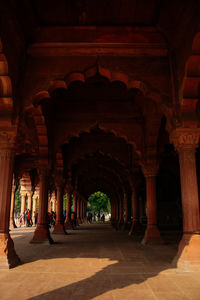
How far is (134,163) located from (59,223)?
592cm

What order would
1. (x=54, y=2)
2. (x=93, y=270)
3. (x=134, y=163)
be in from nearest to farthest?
→ (x=93, y=270) < (x=54, y=2) < (x=134, y=163)

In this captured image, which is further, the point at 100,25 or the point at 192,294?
the point at 100,25

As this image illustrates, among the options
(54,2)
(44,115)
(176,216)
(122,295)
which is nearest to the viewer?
(122,295)

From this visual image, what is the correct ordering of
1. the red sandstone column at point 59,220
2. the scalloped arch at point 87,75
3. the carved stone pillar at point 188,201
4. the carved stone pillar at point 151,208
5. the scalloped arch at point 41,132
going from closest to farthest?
the carved stone pillar at point 188,201, the scalloped arch at point 87,75, the scalloped arch at point 41,132, the carved stone pillar at point 151,208, the red sandstone column at point 59,220

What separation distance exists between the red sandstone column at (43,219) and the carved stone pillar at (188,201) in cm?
617

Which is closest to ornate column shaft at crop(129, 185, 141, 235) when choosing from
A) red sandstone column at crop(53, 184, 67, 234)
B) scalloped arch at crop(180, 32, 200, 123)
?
red sandstone column at crop(53, 184, 67, 234)

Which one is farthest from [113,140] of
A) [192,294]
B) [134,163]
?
[192,294]

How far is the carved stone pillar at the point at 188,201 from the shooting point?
19.1 ft

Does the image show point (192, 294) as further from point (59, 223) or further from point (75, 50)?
point (59, 223)

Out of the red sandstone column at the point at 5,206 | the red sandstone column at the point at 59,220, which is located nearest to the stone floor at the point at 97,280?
the red sandstone column at the point at 5,206

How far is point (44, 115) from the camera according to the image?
1014cm

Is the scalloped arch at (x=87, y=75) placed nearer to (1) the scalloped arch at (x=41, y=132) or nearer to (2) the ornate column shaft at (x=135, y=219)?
(1) the scalloped arch at (x=41, y=132)

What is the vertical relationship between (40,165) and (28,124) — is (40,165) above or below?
below

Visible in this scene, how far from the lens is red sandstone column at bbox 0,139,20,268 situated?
5.85 metres
